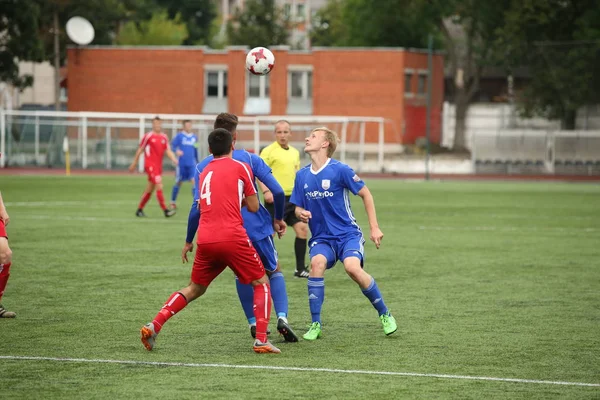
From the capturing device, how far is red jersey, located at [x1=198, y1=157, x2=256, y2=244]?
27.5 ft

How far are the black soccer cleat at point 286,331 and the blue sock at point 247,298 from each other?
38 centimetres

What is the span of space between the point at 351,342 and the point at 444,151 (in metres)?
55.1

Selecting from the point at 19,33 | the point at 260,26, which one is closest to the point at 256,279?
the point at 19,33

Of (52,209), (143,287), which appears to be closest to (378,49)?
(52,209)

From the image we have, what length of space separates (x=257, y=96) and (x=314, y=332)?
57.9m

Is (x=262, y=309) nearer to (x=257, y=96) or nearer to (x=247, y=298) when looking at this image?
(x=247, y=298)

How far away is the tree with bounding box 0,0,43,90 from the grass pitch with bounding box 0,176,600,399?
3499 centimetres

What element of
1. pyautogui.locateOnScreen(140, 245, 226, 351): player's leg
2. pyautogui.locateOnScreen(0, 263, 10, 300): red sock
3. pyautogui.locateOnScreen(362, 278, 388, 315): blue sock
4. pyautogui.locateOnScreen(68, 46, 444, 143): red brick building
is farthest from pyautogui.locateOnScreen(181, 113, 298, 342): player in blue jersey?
pyautogui.locateOnScreen(68, 46, 444, 143): red brick building

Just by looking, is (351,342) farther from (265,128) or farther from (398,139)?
(398,139)

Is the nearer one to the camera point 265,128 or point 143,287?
Answer: point 143,287

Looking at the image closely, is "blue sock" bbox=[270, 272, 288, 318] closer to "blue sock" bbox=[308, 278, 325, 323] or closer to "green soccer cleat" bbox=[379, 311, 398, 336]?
"blue sock" bbox=[308, 278, 325, 323]

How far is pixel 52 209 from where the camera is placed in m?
26.4

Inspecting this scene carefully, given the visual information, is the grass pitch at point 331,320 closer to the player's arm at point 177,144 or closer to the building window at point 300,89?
the player's arm at point 177,144

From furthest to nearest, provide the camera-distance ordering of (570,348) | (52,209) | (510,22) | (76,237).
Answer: (510,22) < (52,209) < (76,237) < (570,348)
